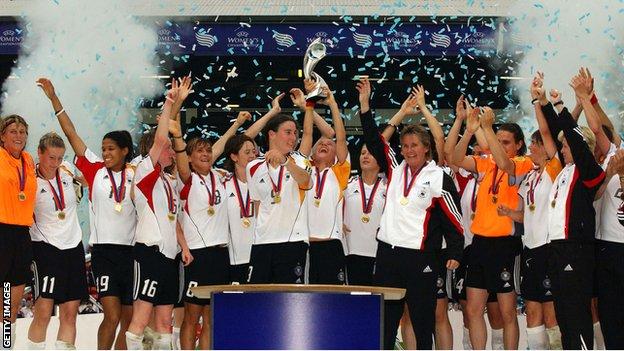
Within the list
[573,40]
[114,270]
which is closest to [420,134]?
[114,270]

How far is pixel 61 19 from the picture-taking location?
12773mm

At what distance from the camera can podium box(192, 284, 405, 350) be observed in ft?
15.5

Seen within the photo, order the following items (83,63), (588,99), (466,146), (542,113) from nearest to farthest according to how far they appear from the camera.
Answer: (588,99) → (542,113) → (466,146) → (83,63)

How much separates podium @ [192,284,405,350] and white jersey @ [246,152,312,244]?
2.57 m

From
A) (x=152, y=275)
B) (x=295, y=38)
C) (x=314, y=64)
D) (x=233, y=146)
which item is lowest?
(x=152, y=275)

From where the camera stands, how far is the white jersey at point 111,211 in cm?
756

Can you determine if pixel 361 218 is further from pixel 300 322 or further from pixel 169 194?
pixel 300 322

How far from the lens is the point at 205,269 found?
25.3 ft

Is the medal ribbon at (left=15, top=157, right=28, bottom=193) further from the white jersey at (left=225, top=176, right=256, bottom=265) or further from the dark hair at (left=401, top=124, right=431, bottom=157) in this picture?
the dark hair at (left=401, top=124, right=431, bottom=157)

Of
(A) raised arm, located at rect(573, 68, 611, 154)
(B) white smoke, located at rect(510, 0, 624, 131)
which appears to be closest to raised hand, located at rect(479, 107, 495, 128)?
(A) raised arm, located at rect(573, 68, 611, 154)

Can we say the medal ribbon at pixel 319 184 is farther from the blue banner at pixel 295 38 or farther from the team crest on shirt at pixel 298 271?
the blue banner at pixel 295 38

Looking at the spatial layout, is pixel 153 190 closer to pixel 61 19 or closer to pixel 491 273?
pixel 491 273

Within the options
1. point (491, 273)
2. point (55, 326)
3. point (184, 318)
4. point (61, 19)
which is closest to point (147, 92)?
point (61, 19)

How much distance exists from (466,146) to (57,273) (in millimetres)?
3030
